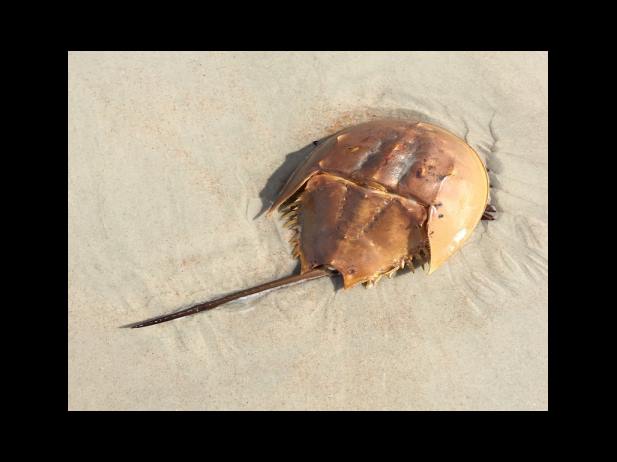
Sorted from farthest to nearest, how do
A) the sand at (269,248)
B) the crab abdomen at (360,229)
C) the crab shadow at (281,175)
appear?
the crab shadow at (281,175) → the sand at (269,248) → the crab abdomen at (360,229)

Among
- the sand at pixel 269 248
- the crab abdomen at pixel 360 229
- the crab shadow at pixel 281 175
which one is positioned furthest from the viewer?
the crab shadow at pixel 281 175

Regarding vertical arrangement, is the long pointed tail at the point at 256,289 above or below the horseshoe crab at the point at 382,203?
below

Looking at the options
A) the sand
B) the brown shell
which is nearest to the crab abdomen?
the brown shell

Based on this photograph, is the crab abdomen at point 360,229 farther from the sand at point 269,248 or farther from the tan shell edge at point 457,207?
the sand at point 269,248

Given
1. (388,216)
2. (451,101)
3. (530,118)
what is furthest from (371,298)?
(530,118)

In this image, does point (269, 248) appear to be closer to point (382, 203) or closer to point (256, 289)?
point (256, 289)

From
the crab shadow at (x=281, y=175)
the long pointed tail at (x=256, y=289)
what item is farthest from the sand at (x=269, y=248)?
the long pointed tail at (x=256, y=289)

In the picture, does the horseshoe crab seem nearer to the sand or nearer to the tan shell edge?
the tan shell edge
